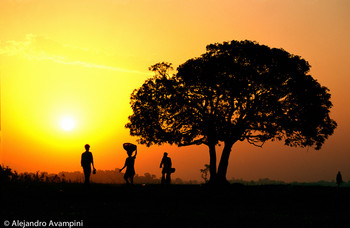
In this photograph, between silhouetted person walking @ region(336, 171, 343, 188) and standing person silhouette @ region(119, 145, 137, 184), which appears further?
silhouetted person walking @ region(336, 171, 343, 188)

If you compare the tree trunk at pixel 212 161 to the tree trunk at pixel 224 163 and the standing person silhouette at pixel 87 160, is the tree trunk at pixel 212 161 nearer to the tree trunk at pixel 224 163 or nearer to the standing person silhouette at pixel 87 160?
the tree trunk at pixel 224 163

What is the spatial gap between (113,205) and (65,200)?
3.38 meters

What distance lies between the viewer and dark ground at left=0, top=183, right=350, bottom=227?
65.9 feet

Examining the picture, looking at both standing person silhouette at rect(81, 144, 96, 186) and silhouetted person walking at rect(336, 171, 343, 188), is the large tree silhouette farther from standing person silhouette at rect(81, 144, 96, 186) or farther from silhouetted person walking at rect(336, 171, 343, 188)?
standing person silhouette at rect(81, 144, 96, 186)

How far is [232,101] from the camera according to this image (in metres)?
52.3

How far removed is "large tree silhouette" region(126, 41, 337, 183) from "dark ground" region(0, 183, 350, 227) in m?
12.7

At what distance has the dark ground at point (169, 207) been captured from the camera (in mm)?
20078

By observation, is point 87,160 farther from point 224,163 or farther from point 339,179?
point 339,179

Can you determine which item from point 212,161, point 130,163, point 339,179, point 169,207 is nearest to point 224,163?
point 212,161

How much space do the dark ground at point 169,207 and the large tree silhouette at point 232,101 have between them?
12.7m

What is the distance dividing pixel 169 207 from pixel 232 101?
1058 inches

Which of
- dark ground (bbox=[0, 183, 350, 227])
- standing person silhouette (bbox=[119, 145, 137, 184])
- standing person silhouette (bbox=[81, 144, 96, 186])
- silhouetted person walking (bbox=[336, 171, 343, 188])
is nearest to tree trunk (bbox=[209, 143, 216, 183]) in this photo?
silhouetted person walking (bbox=[336, 171, 343, 188])

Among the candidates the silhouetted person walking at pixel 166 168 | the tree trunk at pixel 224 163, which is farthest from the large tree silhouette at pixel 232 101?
the silhouetted person walking at pixel 166 168

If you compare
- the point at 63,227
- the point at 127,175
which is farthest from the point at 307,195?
the point at 63,227
